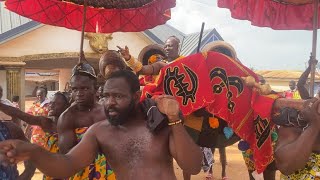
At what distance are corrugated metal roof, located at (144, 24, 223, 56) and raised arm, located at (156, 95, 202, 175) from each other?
1134 centimetres

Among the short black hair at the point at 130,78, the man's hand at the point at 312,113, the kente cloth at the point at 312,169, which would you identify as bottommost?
the kente cloth at the point at 312,169

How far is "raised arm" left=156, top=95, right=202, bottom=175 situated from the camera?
2.21 m

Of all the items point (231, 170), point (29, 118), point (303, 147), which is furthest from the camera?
point (231, 170)

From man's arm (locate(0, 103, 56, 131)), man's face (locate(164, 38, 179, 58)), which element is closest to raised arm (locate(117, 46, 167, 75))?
man's face (locate(164, 38, 179, 58))

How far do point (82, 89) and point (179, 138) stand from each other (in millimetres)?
1667

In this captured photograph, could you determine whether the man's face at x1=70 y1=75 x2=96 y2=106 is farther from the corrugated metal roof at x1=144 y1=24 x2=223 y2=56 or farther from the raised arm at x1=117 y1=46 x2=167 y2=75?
the corrugated metal roof at x1=144 y1=24 x2=223 y2=56

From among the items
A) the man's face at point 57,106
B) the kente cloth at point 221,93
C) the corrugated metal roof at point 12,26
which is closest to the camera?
the kente cloth at point 221,93

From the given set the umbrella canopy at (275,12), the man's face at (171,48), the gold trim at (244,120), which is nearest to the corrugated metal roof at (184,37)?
the man's face at (171,48)

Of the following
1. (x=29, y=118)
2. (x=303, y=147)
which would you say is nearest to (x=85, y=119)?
(x=29, y=118)

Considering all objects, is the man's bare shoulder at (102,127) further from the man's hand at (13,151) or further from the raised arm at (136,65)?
the raised arm at (136,65)

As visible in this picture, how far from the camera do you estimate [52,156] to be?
2229 mm

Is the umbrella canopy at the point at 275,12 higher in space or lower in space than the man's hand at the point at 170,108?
higher

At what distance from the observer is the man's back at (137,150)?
2379mm

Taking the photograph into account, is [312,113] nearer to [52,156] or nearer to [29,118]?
[52,156]
